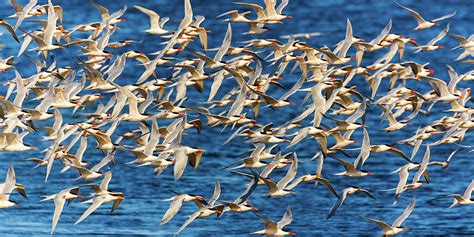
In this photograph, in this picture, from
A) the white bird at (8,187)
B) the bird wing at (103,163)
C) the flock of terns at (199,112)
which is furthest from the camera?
the bird wing at (103,163)

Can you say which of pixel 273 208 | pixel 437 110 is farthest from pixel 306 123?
pixel 273 208

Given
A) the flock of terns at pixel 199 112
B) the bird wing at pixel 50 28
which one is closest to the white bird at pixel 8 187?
the flock of terns at pixel 199 112

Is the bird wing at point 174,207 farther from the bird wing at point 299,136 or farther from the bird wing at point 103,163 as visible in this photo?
the bird wing at point 299,136

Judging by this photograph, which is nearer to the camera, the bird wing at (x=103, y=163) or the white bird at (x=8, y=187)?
the white bird at (x=8, y=187)

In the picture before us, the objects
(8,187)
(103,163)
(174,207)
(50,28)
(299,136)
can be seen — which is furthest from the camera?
(50,28)

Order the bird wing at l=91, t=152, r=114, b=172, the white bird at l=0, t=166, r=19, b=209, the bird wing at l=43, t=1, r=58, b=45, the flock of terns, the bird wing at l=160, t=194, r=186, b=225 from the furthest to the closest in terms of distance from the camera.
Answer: the bird wing at l=43, t=1, r=58, b=45 < the bird wing at l=91, t=152, r=114, b=172 < the bird wing at l=160, t=194, r=186, b=225 < the flock of terns < the white bird at l=0, t=166, r=19, b=209

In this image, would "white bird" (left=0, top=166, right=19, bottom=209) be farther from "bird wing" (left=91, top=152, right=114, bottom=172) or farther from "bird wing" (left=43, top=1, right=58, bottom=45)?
"bird wing" (left=43, top=1, right=58, bottom=45)

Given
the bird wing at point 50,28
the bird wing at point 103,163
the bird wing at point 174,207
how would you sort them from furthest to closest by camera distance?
the bird wing at point 50,28 < the bird wing at point 103,163 < the bird wing at point 174,207

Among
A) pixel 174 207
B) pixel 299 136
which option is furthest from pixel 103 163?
pixel 299 136

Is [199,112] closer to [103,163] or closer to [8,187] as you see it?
[103,163]

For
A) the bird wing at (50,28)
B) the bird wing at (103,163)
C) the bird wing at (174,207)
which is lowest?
the bird wing at (174,207)

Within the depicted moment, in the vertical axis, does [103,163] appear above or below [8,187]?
above

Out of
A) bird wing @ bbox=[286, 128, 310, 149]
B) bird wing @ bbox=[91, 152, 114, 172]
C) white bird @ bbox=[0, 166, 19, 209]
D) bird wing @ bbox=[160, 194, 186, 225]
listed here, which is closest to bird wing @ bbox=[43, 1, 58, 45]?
bird wing @ bbox=[91, 152, 114, 172]

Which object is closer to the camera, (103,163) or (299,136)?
(299,136)
